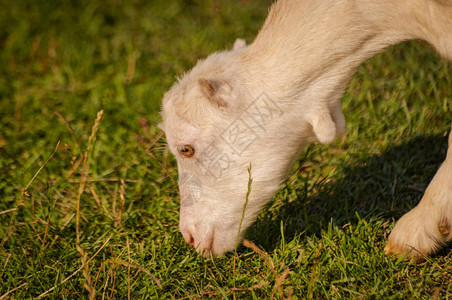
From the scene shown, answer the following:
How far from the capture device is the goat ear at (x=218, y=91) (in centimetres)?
295

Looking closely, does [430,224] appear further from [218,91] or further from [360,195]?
[218,91]

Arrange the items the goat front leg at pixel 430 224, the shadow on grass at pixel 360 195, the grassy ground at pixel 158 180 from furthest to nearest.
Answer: the shadow on grass at pixel 360 195 → the grassy ground at pixel 158 180 → the goat front leg at pixel 430 224

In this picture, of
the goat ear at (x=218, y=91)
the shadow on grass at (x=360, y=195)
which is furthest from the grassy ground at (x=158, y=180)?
the goat ear at (x=218, y=91)

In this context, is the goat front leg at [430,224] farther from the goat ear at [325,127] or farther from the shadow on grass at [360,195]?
the goat ear at [325,127]

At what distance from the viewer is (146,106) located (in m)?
5.14

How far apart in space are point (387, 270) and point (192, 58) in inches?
138

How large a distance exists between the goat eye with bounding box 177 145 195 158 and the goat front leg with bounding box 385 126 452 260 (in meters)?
1.27

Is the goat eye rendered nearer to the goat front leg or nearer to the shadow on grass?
the shadow on grass

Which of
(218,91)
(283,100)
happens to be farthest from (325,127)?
(218,91)

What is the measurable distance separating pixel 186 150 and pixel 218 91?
0.42 meters

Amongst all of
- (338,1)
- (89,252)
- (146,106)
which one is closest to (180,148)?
(89,252)

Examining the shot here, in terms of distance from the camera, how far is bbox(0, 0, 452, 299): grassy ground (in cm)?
312

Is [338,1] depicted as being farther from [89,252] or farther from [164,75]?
[164,75]

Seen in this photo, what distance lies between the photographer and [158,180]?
4223 mm
